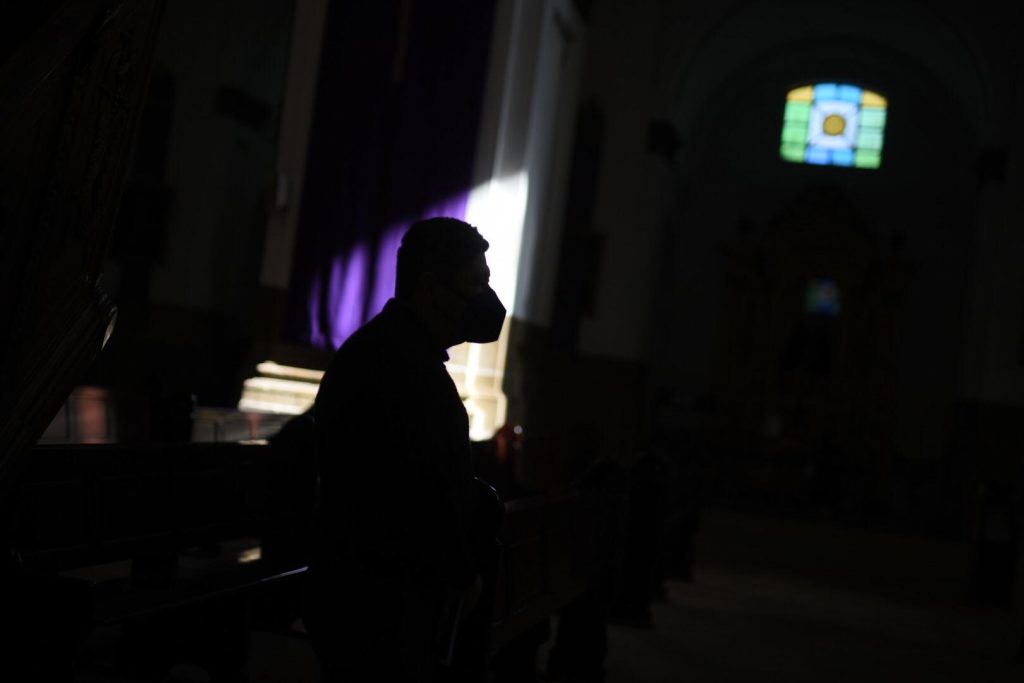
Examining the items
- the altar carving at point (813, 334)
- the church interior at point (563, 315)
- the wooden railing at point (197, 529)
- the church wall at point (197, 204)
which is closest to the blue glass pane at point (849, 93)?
the church interior at point (563, 315)

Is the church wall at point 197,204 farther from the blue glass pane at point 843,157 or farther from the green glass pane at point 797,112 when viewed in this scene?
the blue glass pane at point 843,157

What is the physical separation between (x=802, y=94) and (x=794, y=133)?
69cm

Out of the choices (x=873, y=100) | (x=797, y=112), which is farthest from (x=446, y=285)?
(x=873, y=100)

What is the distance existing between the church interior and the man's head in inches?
25.0

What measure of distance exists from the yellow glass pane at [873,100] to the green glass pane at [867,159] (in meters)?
0.82

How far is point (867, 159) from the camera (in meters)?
21.8

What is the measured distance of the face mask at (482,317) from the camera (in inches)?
111

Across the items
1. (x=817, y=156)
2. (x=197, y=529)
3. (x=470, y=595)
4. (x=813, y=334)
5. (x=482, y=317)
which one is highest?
(x=817, y=156)

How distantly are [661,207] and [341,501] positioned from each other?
16.0m

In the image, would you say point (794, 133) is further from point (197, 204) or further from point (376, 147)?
point (376, 147)

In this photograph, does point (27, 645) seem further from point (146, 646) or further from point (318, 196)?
point (318, 196)

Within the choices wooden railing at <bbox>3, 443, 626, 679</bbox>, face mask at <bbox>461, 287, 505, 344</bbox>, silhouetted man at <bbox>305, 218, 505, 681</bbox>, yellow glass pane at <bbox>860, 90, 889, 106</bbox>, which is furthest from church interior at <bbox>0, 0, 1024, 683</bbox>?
face mask at <bbox>461, 287, 505, 344</bbox>

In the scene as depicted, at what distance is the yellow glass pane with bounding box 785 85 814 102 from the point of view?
72.4 ft

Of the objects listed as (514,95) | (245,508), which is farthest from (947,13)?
(245,508)
